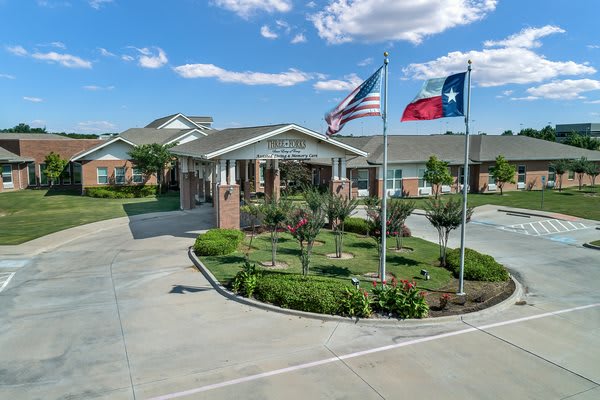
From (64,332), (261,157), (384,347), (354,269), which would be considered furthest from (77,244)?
(384,347)

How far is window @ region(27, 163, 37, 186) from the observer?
45125 mm

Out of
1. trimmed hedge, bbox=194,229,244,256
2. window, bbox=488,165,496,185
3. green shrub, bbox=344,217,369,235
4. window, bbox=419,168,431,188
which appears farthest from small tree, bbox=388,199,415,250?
window, bbox=488,165,496,185

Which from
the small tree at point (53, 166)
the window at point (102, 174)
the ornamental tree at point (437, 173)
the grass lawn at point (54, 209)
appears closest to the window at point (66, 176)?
the small tree at point (53, 166)

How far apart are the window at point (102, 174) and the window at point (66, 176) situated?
6113 millimetres

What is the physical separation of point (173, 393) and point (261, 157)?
15.4 meters

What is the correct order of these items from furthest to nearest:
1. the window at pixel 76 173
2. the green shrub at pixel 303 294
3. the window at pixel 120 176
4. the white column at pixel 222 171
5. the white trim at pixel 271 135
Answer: the window at pixel 76 173 < the window at pixel 120 176 < the white column at pixel 222 171 < the white trim at pixel 271 135 < the green shrub at pixel 303 294

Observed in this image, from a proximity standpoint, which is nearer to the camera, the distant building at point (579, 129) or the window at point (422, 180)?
the window at point (422, 180)

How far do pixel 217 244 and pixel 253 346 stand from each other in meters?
8.44

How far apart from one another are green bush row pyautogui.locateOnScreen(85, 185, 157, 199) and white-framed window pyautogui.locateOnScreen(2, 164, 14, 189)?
871 cm

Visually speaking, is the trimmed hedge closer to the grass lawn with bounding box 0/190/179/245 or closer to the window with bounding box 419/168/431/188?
the grass lawn with bounding box 0/190/179/245

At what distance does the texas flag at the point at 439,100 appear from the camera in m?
12.1

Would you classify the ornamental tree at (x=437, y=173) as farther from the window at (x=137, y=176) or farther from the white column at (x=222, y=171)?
the window at (x=137, y=176)

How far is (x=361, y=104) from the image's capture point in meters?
12.6

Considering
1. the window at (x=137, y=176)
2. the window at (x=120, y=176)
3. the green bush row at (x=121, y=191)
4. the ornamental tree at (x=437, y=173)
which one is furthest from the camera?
the window at (x=137, y=176)
